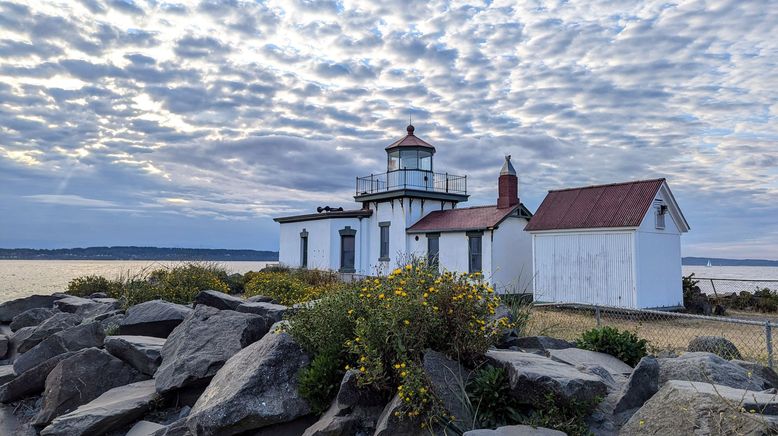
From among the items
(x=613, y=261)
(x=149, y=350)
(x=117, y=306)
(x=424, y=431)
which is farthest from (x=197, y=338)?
(x=613, y=261)

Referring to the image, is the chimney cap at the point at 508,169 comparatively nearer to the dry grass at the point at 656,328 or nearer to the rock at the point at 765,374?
the dry grass at the point at 656,328

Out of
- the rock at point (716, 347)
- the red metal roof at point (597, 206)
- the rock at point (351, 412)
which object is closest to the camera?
the rock at point (351, 412)

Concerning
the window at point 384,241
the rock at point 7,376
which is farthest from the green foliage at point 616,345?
the window at point 384,241

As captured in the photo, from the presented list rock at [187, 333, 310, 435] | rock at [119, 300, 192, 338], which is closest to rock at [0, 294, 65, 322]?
rock at [119, 300, 192, 338]

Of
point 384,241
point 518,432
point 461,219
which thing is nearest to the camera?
point 518,432

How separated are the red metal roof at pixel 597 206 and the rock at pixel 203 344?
597 inches

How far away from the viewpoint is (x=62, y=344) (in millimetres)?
10312

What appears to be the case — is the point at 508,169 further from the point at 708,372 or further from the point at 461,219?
the point at 708,372

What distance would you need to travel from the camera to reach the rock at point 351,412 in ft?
18.5

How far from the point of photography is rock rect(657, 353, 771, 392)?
570cm

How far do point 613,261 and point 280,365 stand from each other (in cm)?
1621

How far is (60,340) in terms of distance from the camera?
10.4m

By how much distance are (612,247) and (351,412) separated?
16370 millimetres

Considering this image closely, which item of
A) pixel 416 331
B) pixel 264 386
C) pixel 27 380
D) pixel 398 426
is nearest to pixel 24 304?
pixel 27 380
